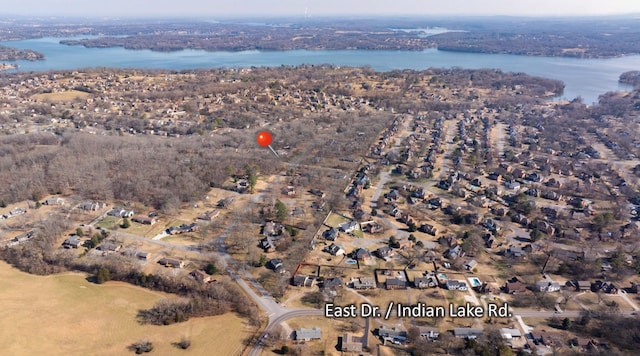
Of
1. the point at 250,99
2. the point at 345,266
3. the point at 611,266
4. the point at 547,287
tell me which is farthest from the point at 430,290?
the point at 250,99

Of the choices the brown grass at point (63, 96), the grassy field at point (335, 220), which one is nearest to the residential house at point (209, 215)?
the grassy field at point (335, 220)

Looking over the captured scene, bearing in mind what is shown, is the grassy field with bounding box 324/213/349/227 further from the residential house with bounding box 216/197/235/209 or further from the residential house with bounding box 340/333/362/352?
the residential house with bounding box 340/333/362/352

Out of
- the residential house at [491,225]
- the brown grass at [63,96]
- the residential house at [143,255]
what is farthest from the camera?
the brown grass at [63,96]

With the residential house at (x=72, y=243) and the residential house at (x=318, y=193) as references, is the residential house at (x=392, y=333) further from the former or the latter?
the residential house at (x=72, y=243)

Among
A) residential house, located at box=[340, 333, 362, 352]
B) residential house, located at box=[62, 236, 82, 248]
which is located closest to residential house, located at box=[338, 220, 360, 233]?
residential house, located at box=[340, 333, 362, 352]

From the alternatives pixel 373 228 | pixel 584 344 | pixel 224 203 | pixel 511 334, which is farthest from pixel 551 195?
pixel 224 203

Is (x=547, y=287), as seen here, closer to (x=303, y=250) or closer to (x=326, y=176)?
(x=303, y=250)
